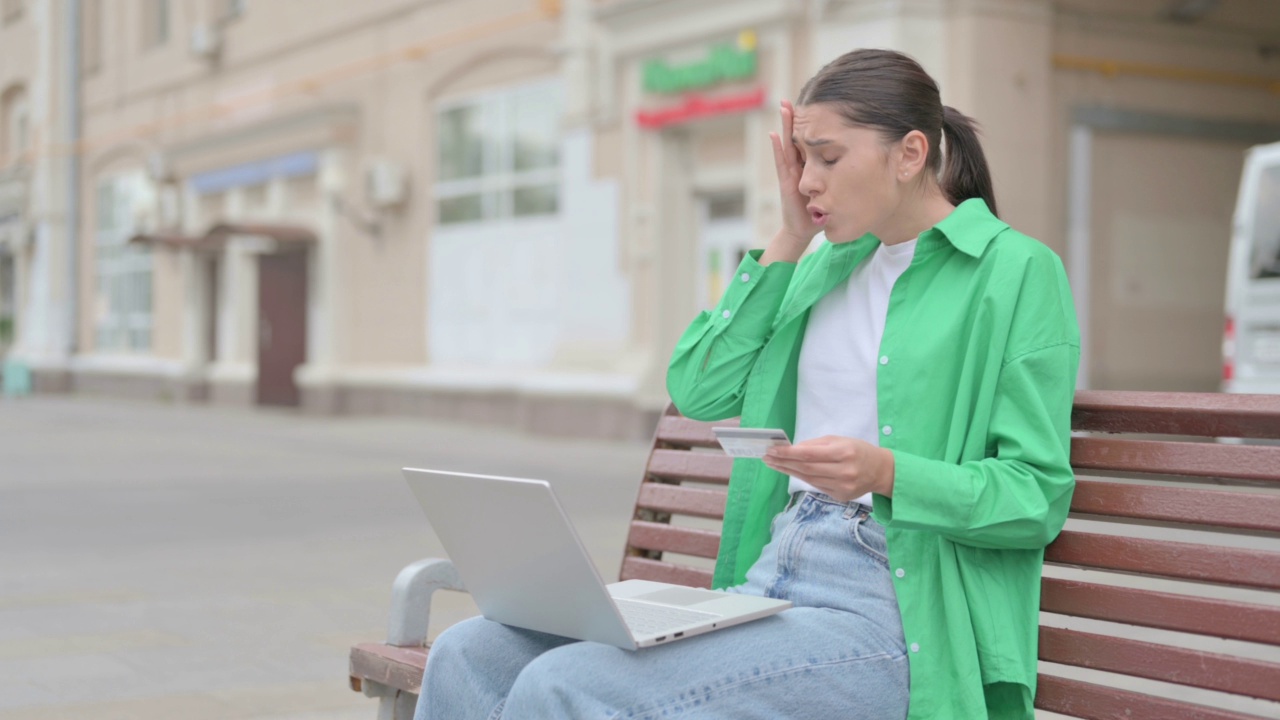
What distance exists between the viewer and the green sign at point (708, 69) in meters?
13.9

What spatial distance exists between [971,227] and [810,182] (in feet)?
0.90

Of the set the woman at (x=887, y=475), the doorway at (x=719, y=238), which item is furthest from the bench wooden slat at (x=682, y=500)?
the doorway at (x=719, y=238)

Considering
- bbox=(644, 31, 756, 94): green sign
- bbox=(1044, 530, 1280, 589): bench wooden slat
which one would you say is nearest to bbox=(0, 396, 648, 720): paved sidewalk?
bbox=(1044, 530, 1280, 589): bench wooden slat

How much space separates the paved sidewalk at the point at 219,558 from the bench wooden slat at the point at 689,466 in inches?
54.0

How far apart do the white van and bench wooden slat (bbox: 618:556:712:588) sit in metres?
8.46

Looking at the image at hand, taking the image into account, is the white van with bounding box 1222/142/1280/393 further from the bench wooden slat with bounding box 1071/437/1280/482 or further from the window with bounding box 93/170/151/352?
the window with bounding box 93/170/151/352

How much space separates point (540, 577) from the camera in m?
2.33

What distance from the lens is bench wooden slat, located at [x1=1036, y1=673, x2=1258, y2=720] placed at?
222cm

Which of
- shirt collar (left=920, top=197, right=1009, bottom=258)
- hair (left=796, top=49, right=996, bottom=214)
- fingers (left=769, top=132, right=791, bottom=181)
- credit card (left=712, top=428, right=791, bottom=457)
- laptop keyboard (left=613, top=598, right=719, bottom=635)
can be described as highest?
hair (left=796, top=49, right=996, bottom=214)

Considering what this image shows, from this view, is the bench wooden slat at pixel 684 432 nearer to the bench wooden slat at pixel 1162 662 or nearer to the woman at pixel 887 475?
the woman at pixel 887 475

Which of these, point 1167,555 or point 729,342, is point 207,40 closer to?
point 729,342

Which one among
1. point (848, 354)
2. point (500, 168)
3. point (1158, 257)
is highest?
point (500, 168)

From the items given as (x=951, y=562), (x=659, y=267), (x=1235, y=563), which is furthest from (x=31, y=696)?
(x=659, y=267)

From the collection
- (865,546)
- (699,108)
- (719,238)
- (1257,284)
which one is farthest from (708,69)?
Result: (865,546)
